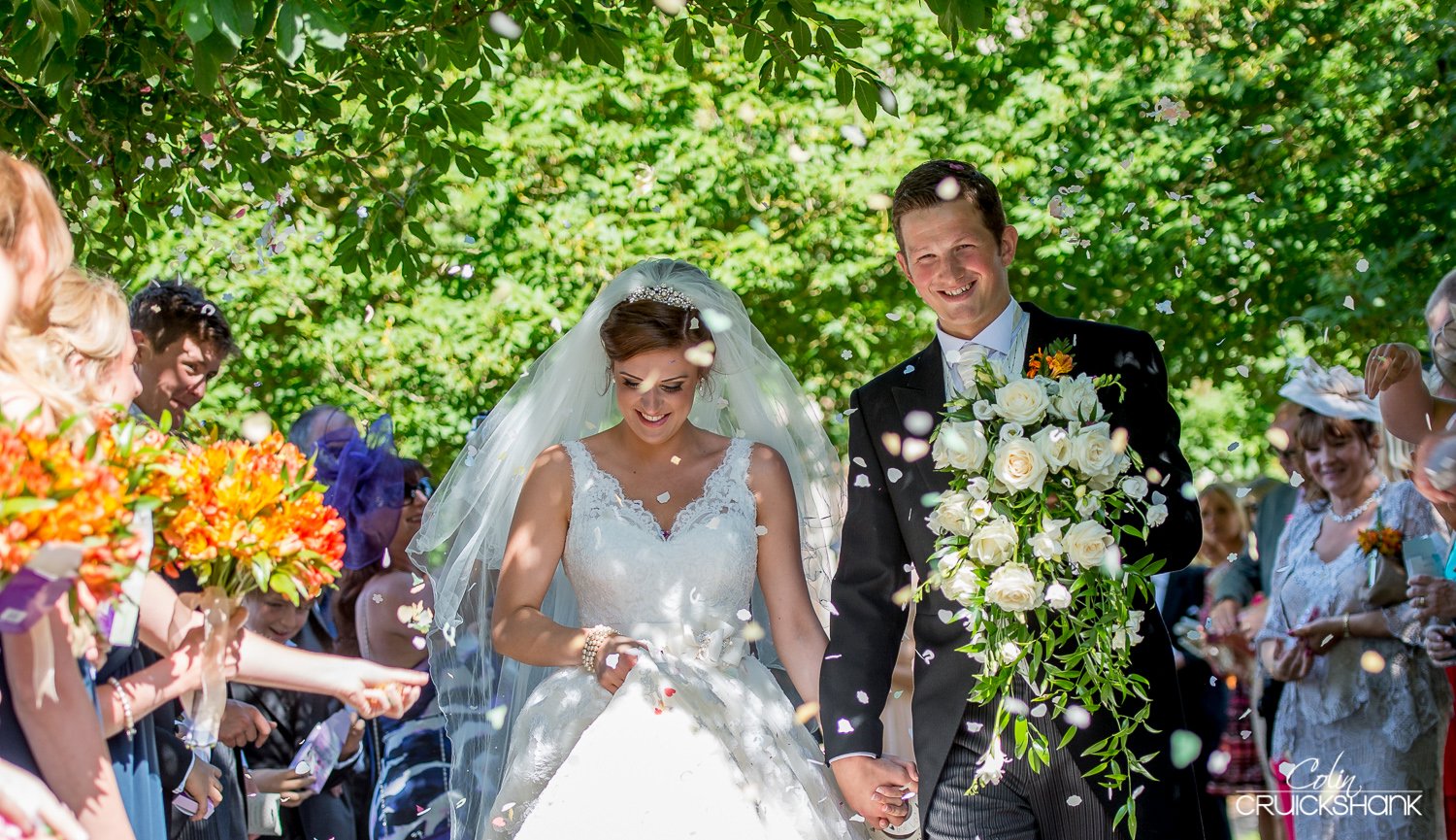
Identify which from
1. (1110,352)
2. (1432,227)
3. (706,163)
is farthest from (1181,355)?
(1110,352)

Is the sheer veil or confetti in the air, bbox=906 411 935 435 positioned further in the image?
the sheer veil

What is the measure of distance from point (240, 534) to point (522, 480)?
1870mm

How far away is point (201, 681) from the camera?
11.0 ft

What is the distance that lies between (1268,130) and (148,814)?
8.71 m

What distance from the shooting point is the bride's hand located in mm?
4262

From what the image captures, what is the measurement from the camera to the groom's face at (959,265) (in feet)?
13.0

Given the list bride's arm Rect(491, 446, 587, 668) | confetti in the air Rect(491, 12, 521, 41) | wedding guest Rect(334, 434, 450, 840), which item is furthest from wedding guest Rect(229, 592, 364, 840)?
confetti in the air Rect(491, 12, 521, 41)

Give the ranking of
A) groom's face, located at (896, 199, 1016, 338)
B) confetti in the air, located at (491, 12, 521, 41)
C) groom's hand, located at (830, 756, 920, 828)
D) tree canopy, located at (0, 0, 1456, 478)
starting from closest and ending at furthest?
groom's hand, located at (830, 756, 920, 828) < groom's face, located at (896, 199, 1016, 338) < confetti in the air, located at (491, 12, 521, 41) < tree canopy, located at (0, 0, 1456, 478)

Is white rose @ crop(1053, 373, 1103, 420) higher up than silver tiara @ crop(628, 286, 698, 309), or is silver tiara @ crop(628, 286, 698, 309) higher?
silver tiara @ crop(628, 286, 698, 309)

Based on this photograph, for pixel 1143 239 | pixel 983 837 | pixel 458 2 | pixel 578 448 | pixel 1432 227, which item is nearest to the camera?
pixel 983 837

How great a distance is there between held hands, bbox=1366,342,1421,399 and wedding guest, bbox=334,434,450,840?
3.42m

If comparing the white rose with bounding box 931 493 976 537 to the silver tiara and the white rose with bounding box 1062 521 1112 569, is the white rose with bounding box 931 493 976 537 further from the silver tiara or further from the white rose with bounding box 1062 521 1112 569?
the silver tiara

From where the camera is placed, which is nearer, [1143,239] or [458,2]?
[458,2]

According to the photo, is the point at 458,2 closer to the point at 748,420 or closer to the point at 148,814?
the point at 748,420
